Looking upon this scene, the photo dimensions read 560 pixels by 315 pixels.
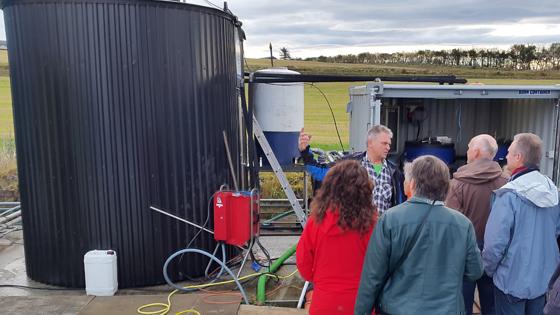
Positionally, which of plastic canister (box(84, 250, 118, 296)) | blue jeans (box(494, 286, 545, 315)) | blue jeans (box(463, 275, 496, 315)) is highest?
blue jeans (box(494, 286, 545, 315))

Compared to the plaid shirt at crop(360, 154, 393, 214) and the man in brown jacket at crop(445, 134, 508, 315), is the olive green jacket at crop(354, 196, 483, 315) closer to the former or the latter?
the man in brown jacket at crop(445, 134, 508, 315)

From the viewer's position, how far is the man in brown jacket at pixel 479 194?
140 inches

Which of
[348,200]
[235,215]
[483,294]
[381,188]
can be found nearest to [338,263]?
[348,200]

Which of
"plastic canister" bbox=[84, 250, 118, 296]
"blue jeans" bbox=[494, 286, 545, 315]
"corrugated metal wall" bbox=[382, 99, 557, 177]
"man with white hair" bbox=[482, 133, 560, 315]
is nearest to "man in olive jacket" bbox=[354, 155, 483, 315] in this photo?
"man with white hair" bbox=[482, 133, 560, 315]

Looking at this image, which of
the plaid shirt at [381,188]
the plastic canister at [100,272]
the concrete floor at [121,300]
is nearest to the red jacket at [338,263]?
the plaid shirt at [381,188]

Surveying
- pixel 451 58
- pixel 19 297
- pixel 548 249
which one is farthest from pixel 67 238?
pixel 451 58

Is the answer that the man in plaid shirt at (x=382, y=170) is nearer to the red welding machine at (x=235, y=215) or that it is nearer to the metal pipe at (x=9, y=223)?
the red welding machine at (x=235, y=215)

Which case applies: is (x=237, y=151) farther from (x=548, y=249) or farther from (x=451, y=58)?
(x=451, y=58)

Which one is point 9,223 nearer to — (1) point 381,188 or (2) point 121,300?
(2) point 121,300

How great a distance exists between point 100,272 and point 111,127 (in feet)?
5.12

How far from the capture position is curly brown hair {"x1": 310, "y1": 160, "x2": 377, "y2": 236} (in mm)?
2602

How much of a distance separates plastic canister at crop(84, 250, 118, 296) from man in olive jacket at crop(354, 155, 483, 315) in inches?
130

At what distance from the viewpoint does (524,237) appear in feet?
9.95

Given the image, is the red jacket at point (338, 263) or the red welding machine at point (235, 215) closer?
the red jacket at point (338, 263)
